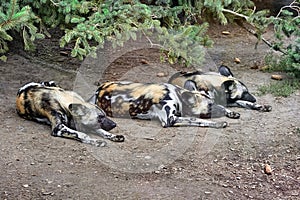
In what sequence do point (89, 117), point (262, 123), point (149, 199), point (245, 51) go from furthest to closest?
point (245, 51)
point (262, 123)
point (89, 117)
point (149, 199)

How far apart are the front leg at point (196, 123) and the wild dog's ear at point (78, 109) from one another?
745 millimetres

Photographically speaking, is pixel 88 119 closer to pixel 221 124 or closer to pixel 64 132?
pixel 64 132

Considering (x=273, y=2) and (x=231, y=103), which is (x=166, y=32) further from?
(x=273, y=2)

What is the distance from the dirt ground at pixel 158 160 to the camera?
356cm

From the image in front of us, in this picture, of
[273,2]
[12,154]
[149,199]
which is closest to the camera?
[149,199]

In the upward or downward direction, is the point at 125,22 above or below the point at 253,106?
above

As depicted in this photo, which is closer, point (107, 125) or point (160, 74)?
point (107, 125)

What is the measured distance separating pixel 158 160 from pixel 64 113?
0.96 m

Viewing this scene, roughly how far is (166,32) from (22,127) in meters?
1.64

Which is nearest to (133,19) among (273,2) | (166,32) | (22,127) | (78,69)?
(166,32)

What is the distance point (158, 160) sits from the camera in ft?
13.2

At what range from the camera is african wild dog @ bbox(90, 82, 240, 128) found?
15.7ft

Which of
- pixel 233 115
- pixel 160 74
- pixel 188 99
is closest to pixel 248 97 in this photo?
pixel 233 115

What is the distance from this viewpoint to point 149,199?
11.3 ft
